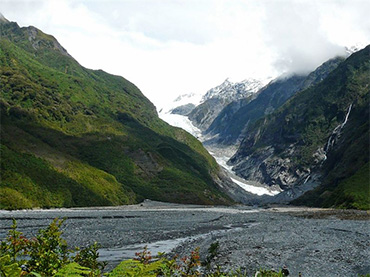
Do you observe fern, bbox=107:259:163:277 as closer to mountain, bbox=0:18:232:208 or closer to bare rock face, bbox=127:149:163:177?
mountain, bbox=0:18:232:208

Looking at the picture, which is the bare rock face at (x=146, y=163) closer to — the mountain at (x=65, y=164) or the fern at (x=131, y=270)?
the mountain at (x=65, y=164)

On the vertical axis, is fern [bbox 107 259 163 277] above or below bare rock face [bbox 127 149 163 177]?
above

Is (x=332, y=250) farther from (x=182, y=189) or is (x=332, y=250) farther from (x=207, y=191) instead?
(x=207, y=191)

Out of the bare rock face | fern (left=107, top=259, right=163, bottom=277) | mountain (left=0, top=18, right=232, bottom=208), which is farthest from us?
the bare rock face

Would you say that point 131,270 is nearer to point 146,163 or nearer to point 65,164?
point 65,164

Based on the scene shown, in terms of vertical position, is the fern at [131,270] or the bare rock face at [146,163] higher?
the fern at [131,270]

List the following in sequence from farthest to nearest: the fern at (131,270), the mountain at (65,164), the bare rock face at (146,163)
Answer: the bare rock face at (146,163)
the mountain at (65,164)
the fern at (131,270)

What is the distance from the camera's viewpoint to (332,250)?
40.7 m

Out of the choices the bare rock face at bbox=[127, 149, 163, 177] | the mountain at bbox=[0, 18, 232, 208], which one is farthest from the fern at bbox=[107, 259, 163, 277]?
the bare rock face at bbox=[127, 149, 163, 177]

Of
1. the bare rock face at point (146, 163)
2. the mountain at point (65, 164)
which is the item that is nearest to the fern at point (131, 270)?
the mountain at point (65, 164)

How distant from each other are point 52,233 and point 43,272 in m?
1.04

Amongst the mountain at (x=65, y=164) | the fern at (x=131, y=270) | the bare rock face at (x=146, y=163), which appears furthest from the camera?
the bare rock face at (x=146, y=163)

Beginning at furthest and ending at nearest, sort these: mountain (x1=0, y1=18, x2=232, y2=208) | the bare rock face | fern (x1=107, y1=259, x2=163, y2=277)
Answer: the bare rock face, mountain (x1=0, y1=18, x2=232, y2=208), fern (x1=107, y1=259, x2=163, y2=277)

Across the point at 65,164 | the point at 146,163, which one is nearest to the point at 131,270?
the point at 65,164
